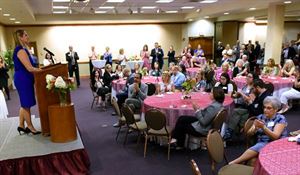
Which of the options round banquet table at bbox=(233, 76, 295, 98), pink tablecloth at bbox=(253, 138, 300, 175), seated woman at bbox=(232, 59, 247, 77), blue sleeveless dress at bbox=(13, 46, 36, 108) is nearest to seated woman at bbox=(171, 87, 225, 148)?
pink tablecloth at bbox=(253, 138, 300, 175)

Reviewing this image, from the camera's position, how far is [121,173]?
3.98m

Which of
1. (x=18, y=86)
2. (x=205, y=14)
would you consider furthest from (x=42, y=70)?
(x=205, y=14)

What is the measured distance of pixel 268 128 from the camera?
3.21 meters

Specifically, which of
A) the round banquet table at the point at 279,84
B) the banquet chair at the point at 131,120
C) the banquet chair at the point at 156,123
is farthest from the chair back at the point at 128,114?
the round banquet table at the point at 279,84

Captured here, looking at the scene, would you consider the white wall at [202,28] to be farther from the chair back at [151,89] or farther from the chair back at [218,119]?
the chair back at [218,119]

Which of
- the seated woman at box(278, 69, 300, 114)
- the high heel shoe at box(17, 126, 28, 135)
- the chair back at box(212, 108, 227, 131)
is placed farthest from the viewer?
the seated woman at box(278, 69, 300, 114)

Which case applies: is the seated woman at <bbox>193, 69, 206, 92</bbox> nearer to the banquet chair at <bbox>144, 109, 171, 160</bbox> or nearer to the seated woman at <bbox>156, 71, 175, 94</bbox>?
the seated woman at <bbox>156, 71, 175, 94</bbox>

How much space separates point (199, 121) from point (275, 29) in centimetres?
702

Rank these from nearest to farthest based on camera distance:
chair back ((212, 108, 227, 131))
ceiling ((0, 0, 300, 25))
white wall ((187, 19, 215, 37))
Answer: chair back ((212, 108, 227, 131))
ceiling ((0, 0, 300, 25))
white wall ((187, 19, 215, 37))

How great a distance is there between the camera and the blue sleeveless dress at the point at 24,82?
3778 millimetres

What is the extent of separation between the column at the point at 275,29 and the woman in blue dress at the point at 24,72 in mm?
8557

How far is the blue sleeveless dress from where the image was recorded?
378 cm

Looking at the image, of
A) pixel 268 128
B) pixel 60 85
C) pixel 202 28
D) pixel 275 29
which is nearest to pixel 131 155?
pixel 60 85

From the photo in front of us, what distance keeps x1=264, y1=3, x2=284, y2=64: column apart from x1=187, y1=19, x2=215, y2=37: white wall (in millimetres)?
6169
